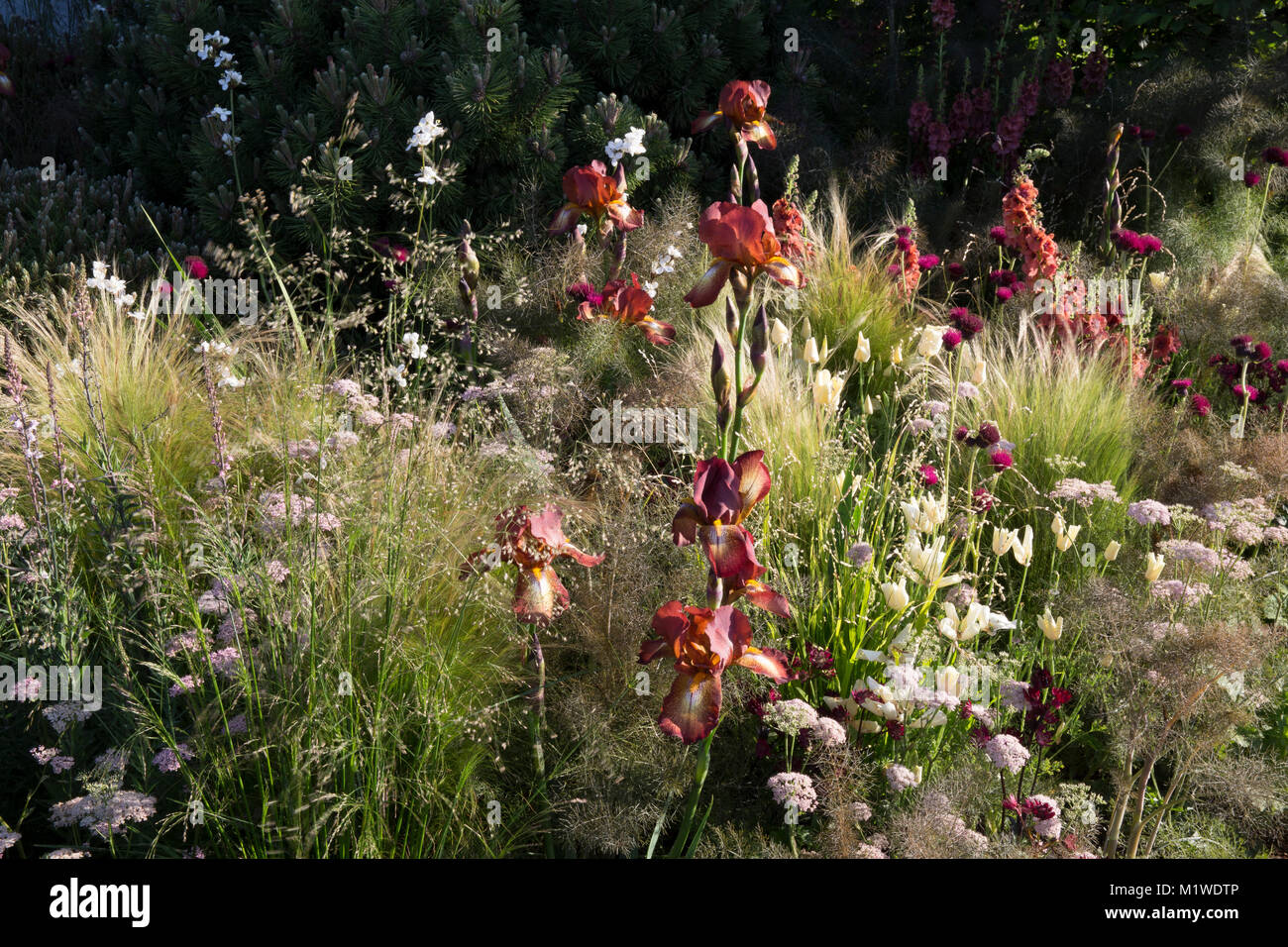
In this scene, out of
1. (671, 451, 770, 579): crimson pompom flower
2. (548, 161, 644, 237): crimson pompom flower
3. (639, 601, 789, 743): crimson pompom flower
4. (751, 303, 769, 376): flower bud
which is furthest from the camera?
(548, 161, 644, 237): crimson pompom flower

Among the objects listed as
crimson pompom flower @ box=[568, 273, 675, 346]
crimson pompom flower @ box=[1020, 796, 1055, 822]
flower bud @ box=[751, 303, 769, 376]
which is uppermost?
crimson pompom flower @ box=[568, 273, 675, 346]

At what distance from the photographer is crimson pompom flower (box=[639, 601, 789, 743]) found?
1.93 meters

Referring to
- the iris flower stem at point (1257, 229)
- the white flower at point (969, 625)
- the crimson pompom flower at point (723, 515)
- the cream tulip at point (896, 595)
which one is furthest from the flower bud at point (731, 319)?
the iris flower stem at point (1257, 229)

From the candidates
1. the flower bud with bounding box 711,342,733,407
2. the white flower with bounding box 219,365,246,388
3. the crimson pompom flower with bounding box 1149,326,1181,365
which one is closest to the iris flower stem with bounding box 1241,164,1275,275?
the crimson pompom flower with bounding box 1149,326,1181,365

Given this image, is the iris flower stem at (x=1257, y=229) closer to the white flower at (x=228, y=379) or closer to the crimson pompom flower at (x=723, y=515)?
the crimson pompom flower at (x=723, y=515)

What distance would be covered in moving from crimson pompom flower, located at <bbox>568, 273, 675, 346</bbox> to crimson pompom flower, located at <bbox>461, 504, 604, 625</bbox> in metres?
1.84

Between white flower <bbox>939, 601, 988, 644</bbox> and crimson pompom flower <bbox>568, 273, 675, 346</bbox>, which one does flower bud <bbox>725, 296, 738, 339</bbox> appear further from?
crimson pompom flower <bbox>568, 273, 675, 346</bbox>

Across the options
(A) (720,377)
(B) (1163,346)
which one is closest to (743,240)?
(A) (720,377)

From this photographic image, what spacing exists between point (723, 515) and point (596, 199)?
8.24ft

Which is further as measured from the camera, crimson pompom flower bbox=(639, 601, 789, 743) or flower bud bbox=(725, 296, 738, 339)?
flower bud bbox=(725, 296, 738, 339)

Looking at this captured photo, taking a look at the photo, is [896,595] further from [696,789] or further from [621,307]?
[621,307]

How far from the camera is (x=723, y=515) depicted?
1836 millimetres

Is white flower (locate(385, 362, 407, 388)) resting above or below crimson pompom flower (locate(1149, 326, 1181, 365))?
below
